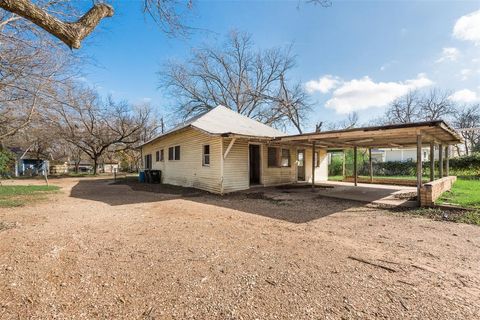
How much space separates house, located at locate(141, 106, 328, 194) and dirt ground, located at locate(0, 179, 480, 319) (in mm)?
4675

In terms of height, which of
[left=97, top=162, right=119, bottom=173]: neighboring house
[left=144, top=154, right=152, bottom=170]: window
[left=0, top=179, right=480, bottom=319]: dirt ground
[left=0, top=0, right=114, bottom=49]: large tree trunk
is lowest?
[left=0, top=179, right=480, bottom=319]: dirt ground

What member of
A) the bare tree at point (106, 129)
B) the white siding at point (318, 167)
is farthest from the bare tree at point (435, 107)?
the bare tree at point (106, 129)

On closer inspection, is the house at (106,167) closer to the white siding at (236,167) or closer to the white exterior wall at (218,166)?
the white exterior wall at (218,166)

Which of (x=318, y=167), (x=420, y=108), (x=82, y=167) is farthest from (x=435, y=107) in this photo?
(x=82, y=167)

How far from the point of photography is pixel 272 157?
480 inches

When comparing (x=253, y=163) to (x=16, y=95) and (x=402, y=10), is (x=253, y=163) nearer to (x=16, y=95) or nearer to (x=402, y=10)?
(x=402, y=10)

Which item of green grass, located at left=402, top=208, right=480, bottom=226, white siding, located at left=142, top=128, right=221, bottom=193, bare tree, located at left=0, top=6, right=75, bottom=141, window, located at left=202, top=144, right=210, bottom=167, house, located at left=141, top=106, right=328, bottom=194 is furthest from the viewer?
window, located at left=202, top=144, right=210, bottom=167

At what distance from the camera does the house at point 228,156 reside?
32.5ft

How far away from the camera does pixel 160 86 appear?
87.8ft

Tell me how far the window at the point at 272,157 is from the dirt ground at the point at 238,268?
6.71 m

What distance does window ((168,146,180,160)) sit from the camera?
13.4 m

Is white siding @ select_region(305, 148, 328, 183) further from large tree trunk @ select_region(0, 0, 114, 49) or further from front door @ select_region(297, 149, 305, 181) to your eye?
large tree trunk @ select_region(0, 0, 114, 49)

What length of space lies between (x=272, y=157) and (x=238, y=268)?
9491 mm

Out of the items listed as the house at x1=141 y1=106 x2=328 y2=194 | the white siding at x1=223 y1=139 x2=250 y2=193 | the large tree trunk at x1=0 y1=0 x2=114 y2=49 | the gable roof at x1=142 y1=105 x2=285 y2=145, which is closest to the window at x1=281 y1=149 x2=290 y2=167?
the house at x1=141 y1=106 x2=328 y2=194
